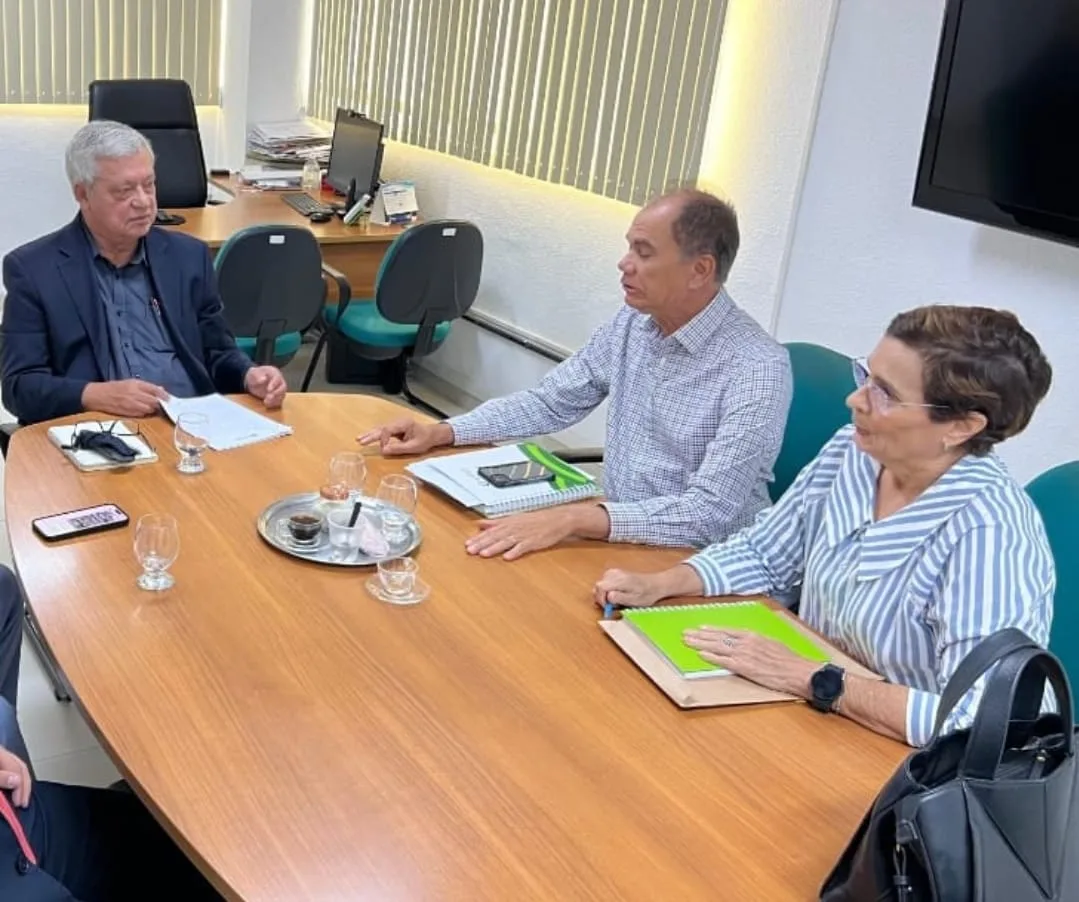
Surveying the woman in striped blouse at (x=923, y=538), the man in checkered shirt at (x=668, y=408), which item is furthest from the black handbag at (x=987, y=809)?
the man in checkered shirt at (x=668, y=408)

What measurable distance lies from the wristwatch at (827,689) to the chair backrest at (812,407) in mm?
838

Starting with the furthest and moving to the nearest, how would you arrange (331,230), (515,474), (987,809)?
(331,230) → (515,474) → (987,809)

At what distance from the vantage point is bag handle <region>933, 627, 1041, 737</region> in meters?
1.04

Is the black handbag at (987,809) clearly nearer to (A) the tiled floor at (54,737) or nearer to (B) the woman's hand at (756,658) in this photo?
(B) the woman's hand at (756,658)

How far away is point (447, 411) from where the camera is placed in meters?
4.84

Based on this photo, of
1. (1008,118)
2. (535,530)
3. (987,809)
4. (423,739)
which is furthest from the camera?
(1008,118)

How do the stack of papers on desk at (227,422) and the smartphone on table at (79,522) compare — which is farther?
the stack of papers on desk at (227,422)

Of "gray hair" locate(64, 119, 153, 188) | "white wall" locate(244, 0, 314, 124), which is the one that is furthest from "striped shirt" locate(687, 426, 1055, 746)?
"white wall" locate(244, 0, 314, 124)

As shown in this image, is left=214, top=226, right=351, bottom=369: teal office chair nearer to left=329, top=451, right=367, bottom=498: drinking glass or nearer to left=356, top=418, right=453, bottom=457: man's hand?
left=356, top=418, right=453, bottom=457: man's hand

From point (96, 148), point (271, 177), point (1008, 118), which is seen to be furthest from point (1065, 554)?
point (271, 177)

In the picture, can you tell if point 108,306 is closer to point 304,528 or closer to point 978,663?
point 304,528

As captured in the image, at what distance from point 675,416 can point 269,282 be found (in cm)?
203

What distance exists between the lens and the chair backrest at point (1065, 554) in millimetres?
1747

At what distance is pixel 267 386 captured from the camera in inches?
98.2
